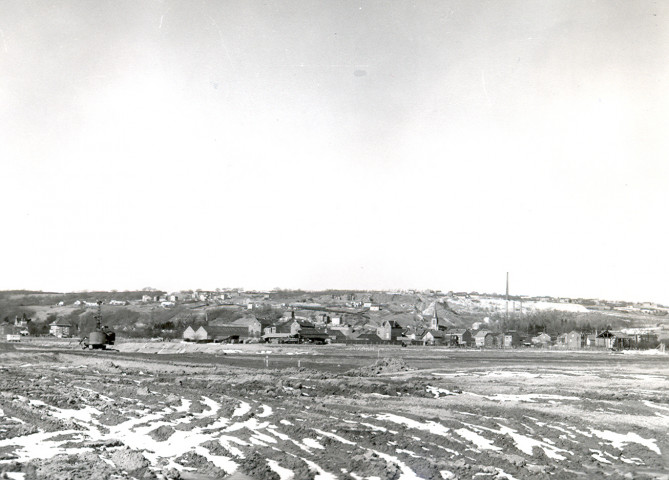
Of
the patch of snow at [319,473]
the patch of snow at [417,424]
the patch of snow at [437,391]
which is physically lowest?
the patch of snow at [437,391]

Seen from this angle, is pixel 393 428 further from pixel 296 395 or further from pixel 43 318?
pixel 43 318

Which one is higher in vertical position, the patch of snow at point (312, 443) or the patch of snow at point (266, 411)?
the patch of snow at point (312, 443)

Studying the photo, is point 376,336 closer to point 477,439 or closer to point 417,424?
point 417,424

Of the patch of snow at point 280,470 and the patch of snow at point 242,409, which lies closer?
the patch of snow at point 280,470

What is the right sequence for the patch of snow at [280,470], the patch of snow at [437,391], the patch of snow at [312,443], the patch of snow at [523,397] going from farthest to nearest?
the patch of snow at [437,391] < the patch of snow at [523,397] < the patch of snow at [312,443] < the patch of snow at [280,470]

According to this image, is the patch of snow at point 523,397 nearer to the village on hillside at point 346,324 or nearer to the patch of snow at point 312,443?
the patch of snow at point 312,443

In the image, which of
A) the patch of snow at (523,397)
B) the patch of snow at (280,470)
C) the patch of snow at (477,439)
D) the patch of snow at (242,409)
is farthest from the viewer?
the patch of snow at (523,397)

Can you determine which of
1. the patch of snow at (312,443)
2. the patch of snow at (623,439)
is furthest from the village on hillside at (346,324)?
the patch of snow at (312,443)

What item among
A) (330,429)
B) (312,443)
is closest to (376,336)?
(330,429)
